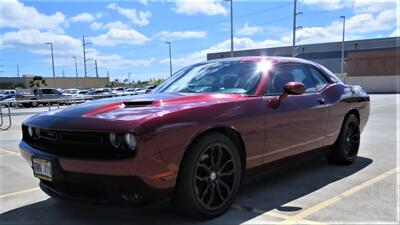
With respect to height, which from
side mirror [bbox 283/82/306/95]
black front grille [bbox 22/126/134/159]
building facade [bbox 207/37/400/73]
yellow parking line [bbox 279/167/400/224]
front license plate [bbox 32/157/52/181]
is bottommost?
yellow parking line [bbox 279/167/400/224]

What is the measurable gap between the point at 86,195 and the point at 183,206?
2.70 ft

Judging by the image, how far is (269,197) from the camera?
15.1 feet

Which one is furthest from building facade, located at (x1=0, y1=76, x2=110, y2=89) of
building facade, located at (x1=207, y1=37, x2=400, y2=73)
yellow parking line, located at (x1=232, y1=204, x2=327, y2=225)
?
yellow parking line, located at (x1=232, y1=204, x2=327, y2=225)

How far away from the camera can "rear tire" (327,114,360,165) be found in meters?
6.06

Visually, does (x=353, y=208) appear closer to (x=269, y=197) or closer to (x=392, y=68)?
(x=269, y=197)

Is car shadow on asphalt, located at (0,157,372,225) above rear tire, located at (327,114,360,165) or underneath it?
underneath

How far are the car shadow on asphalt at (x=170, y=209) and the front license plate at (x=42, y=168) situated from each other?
358mm

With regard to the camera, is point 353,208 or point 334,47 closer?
point 353,208

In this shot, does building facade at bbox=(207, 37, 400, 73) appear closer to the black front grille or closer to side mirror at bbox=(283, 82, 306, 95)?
side mirror at bbox=(283, 82, 306, 95)

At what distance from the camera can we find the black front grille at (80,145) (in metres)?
3.47

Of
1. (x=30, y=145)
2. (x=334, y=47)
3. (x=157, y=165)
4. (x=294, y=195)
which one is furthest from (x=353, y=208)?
(x=334, y=47)

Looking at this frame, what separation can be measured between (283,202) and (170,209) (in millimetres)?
1174

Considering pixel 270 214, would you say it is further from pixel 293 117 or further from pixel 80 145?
pixel 80 145

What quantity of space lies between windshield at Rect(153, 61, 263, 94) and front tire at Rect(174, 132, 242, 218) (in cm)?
81
